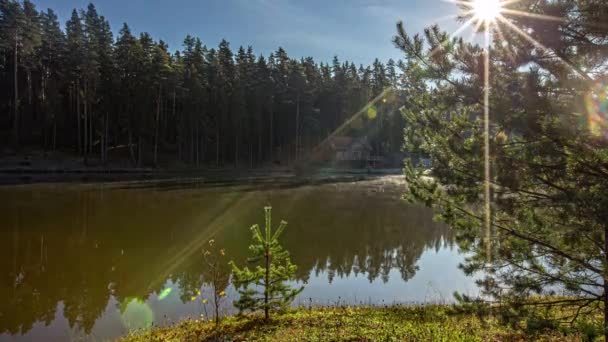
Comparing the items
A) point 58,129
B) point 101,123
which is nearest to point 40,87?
point 58,129

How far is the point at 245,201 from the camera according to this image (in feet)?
86.8

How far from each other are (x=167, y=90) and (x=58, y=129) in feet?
50.6

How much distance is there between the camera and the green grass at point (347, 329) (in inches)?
231

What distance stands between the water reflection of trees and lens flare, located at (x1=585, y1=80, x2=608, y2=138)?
885 centimetres

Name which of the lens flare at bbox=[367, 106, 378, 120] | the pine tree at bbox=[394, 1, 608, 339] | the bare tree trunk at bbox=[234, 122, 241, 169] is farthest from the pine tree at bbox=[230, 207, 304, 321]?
the lens flare at bbox=[367, 106, 378, 120]

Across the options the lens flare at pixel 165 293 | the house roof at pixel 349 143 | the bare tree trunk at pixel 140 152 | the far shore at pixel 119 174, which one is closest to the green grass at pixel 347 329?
the lens flare at pixel 165 293

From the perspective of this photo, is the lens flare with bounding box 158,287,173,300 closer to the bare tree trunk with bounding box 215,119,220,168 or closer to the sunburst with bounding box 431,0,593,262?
the sunburst with bounding box 431,0,593,262

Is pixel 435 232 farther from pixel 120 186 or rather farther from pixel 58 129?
pixel 58 129

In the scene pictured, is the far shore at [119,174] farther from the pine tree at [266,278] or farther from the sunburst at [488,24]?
the sunburst at [488,24]

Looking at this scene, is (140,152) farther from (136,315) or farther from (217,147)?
(136,315)

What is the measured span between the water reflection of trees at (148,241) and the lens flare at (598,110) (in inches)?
348

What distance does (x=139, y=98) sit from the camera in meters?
49.9

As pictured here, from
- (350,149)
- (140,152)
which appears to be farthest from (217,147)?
(350,149)

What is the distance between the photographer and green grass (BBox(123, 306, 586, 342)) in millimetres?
5867
